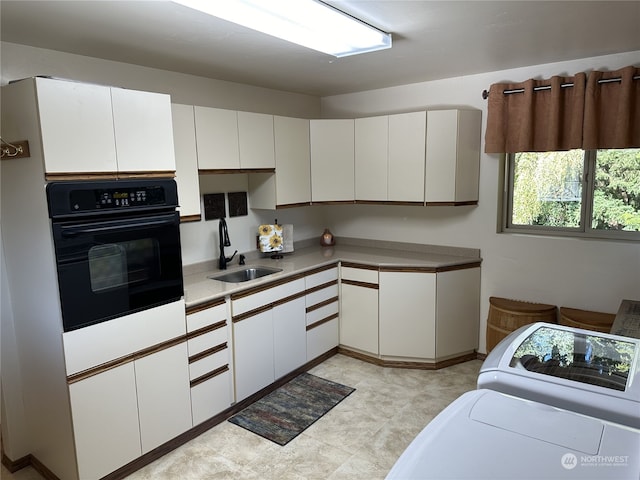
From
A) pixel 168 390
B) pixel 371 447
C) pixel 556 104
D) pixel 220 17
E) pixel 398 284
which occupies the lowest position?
pixel 371 447

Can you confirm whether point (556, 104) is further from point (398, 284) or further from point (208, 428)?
point (208, 428)

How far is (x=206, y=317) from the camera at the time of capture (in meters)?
2.72

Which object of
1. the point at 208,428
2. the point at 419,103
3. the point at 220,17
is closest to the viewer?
the point at 220,17

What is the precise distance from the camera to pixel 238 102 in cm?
358

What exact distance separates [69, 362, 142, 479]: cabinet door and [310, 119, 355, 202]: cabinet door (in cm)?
221

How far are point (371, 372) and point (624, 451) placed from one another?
8.84ft

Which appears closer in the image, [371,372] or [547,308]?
[547,308]

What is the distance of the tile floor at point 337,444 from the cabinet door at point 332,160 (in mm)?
1649

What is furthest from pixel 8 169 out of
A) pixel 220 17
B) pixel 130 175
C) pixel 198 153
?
pixel 220 17

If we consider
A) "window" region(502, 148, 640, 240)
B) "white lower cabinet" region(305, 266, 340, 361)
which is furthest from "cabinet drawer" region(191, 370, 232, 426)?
"window" region(502, 148, 640, 240)

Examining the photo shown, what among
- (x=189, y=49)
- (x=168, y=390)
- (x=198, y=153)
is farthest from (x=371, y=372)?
(x=189, y=49)

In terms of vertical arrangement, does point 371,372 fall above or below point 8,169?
below

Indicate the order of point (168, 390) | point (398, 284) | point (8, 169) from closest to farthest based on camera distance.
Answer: point (8, 169), point (168, 390), point (398, 284)

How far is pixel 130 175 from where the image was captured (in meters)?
2.27
